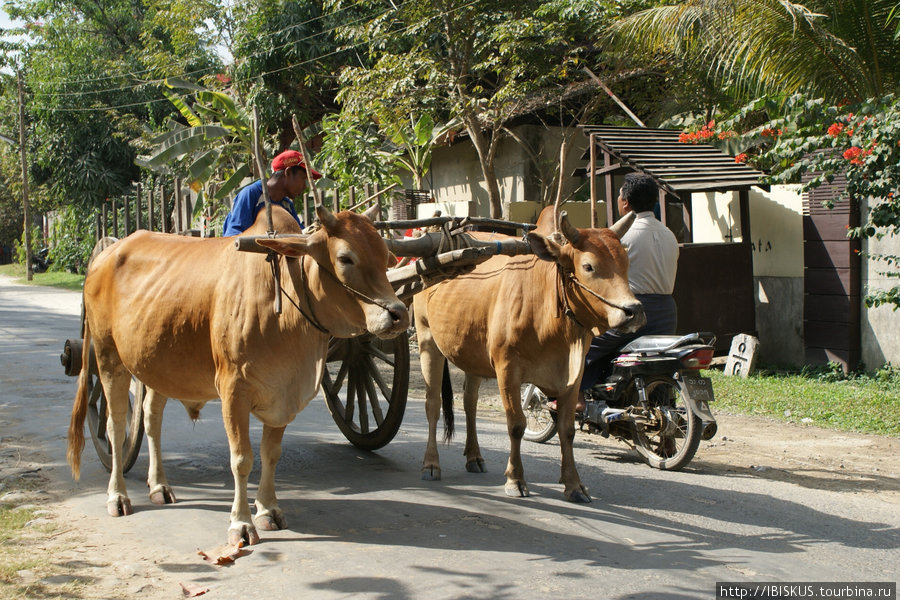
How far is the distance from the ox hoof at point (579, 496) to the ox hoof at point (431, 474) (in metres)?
1.00

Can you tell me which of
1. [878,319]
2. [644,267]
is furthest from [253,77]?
[644,267]

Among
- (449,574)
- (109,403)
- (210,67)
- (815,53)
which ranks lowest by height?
(449,574)

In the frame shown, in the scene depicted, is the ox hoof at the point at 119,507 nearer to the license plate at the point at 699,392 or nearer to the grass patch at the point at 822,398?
the license plate at the point at 699,392

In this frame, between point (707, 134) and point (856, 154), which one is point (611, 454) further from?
point (707, 134)

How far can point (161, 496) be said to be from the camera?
213 inches

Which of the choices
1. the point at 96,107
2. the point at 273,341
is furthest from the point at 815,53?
the point at 96,107

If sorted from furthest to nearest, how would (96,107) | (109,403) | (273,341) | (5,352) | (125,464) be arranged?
(96,107), (5,352), (125,464), (109,403), (273,341)

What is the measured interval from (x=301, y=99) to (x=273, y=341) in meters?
17.7

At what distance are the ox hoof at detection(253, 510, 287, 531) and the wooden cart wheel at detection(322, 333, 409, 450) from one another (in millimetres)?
1607

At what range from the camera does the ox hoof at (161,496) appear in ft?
17.7

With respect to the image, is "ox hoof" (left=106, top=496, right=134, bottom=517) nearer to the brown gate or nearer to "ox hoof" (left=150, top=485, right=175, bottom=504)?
"ox hoof" (left=150, top=485, right=175, bottom=504)

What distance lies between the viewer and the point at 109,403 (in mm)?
5496

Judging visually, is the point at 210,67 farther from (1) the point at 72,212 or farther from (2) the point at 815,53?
(2) the point at 815,53

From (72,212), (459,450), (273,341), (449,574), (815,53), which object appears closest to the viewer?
(449,574)
